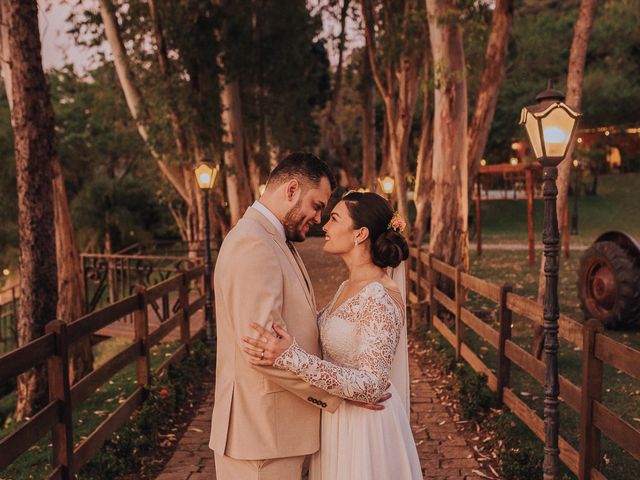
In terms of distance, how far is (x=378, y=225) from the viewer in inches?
132

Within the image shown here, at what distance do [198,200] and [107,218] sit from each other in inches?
744

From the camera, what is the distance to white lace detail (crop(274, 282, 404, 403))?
112 inches

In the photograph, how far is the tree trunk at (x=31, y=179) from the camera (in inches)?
316

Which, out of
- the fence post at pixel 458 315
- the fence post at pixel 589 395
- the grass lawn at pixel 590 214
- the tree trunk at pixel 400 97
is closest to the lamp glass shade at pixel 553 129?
the fence post at pixel 589 395

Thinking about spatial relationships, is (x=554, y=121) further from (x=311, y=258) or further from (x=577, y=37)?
(x=311, y=258)

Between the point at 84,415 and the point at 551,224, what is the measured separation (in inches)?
243

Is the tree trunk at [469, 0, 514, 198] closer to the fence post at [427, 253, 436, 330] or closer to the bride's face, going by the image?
the fence post at [427, 253, 436, 330]

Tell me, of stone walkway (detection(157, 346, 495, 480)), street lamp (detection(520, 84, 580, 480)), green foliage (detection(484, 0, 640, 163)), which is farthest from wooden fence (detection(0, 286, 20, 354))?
green foliage (detection(484, 0, 640, 163))

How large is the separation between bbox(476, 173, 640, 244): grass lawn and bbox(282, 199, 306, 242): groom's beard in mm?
27911

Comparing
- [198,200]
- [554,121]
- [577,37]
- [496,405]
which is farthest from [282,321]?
[198,200]

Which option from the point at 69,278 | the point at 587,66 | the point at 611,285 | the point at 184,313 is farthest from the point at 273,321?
the point at 587,66

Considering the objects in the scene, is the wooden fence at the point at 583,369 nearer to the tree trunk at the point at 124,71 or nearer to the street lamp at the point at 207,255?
the street lamp at the point at 207,255

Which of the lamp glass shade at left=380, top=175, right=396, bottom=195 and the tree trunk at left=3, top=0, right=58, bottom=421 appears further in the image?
the lamp glass shade at left=380, top=175, right=396, bottom=195

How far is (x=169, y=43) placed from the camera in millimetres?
18422
